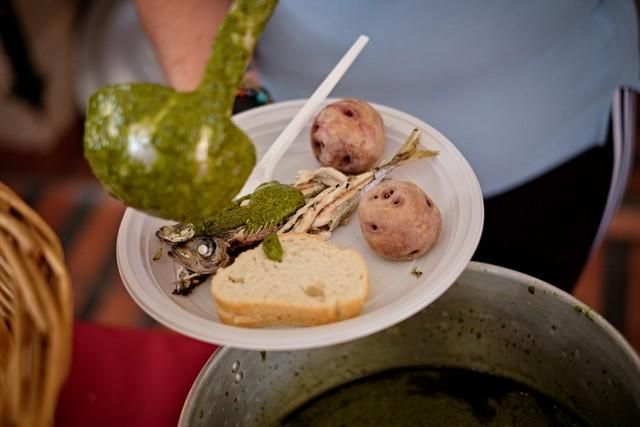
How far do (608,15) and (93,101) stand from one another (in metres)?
0.77

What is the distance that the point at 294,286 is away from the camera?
0.68m

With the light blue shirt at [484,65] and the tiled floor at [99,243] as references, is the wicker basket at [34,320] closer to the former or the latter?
the light blue shirt at [484,65]

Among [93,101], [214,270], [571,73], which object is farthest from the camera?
[571,73]

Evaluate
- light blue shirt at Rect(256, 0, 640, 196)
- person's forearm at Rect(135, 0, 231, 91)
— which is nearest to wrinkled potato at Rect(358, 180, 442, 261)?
light blue shirt at Rect(256, 0, 640, 196)

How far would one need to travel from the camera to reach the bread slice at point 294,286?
646 millimetres

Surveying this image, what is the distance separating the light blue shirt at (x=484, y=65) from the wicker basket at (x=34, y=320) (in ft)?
1.73

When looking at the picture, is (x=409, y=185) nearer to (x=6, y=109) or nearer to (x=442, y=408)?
(x=442, y=408)

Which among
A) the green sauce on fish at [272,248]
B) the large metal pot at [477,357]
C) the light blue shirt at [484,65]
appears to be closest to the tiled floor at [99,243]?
the light blue shirt at [484,65]

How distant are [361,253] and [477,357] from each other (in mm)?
161

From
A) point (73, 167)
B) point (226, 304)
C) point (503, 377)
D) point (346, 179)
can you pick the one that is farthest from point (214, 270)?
point (73, 167)

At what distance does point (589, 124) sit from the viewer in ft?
3.48

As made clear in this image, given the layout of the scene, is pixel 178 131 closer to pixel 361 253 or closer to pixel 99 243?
pixel 361 253

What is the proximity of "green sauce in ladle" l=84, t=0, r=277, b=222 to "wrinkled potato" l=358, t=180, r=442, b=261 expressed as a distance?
7.5 inches

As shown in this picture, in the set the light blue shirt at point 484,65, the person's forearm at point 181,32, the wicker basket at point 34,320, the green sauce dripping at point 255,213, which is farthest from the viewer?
the person's forearm at point 181,32
